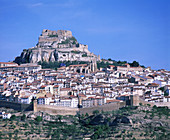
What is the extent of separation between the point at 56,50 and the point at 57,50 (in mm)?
183

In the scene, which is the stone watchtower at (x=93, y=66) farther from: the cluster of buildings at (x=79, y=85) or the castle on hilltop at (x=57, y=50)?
the castle on hilltop at (x=57, y=50)

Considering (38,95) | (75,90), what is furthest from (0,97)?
(75,90)

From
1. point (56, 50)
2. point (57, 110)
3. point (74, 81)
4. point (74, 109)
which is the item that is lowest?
point (57, 110)

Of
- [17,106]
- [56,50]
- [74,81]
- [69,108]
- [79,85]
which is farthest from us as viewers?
[56,50]

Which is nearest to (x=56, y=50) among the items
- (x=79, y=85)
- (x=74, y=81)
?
(x=74, y=81)

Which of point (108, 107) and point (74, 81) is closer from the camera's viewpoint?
point (108, 107)

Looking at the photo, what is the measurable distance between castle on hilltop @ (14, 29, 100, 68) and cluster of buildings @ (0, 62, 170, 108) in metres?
4.74

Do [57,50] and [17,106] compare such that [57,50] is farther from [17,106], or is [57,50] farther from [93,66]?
[17,106]

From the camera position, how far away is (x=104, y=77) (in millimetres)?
74312

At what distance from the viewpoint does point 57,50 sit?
88562 millimetres

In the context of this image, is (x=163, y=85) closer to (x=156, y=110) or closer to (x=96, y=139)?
Result: (x=156, y=110)

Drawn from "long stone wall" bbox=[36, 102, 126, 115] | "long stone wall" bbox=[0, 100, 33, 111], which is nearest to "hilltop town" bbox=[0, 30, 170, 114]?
"long stone wall" bbox=[36, 102, 126, 115]

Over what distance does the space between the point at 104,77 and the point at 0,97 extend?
16960mm

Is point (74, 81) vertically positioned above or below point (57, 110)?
above
